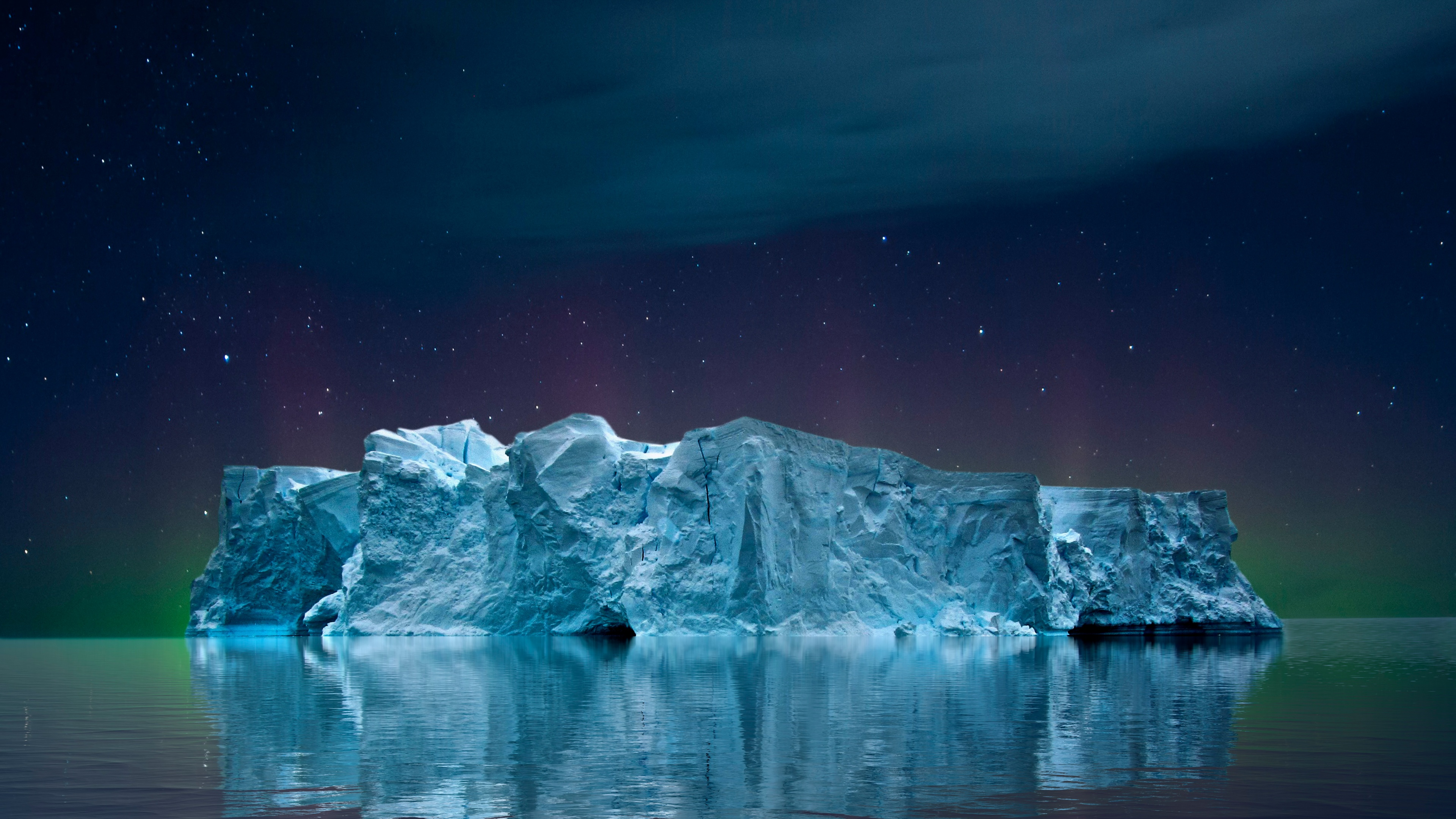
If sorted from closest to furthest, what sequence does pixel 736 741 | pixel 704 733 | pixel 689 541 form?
pixel 736 741 → pixel 704 733 → pixel 689 541

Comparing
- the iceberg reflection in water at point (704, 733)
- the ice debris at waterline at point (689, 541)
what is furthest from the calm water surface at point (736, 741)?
the ice debris at waterline at point (689, 541)

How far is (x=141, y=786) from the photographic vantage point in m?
7.22

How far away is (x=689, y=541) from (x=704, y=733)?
74.4ft

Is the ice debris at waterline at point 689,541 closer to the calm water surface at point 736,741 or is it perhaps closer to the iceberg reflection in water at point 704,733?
the iceberg reflection in water at point 704,733

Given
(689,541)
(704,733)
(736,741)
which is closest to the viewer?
(736,741)

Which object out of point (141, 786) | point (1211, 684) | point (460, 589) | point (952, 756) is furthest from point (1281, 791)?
point (460, 589)

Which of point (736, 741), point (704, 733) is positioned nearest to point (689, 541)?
point (704, 733)

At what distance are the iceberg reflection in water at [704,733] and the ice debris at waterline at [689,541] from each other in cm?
1196

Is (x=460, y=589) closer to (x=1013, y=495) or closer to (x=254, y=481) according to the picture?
(x=254, y=481)

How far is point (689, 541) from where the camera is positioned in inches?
1273

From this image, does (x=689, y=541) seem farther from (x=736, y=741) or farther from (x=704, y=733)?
(x=736, y=741)

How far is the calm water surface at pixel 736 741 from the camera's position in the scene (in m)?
6.54

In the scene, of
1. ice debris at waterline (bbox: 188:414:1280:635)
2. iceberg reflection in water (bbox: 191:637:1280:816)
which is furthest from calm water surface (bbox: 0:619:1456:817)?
ice debris at waterline (bbox: 188:414:1280:635)

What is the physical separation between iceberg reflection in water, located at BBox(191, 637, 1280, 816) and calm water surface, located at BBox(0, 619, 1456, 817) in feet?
0.13
